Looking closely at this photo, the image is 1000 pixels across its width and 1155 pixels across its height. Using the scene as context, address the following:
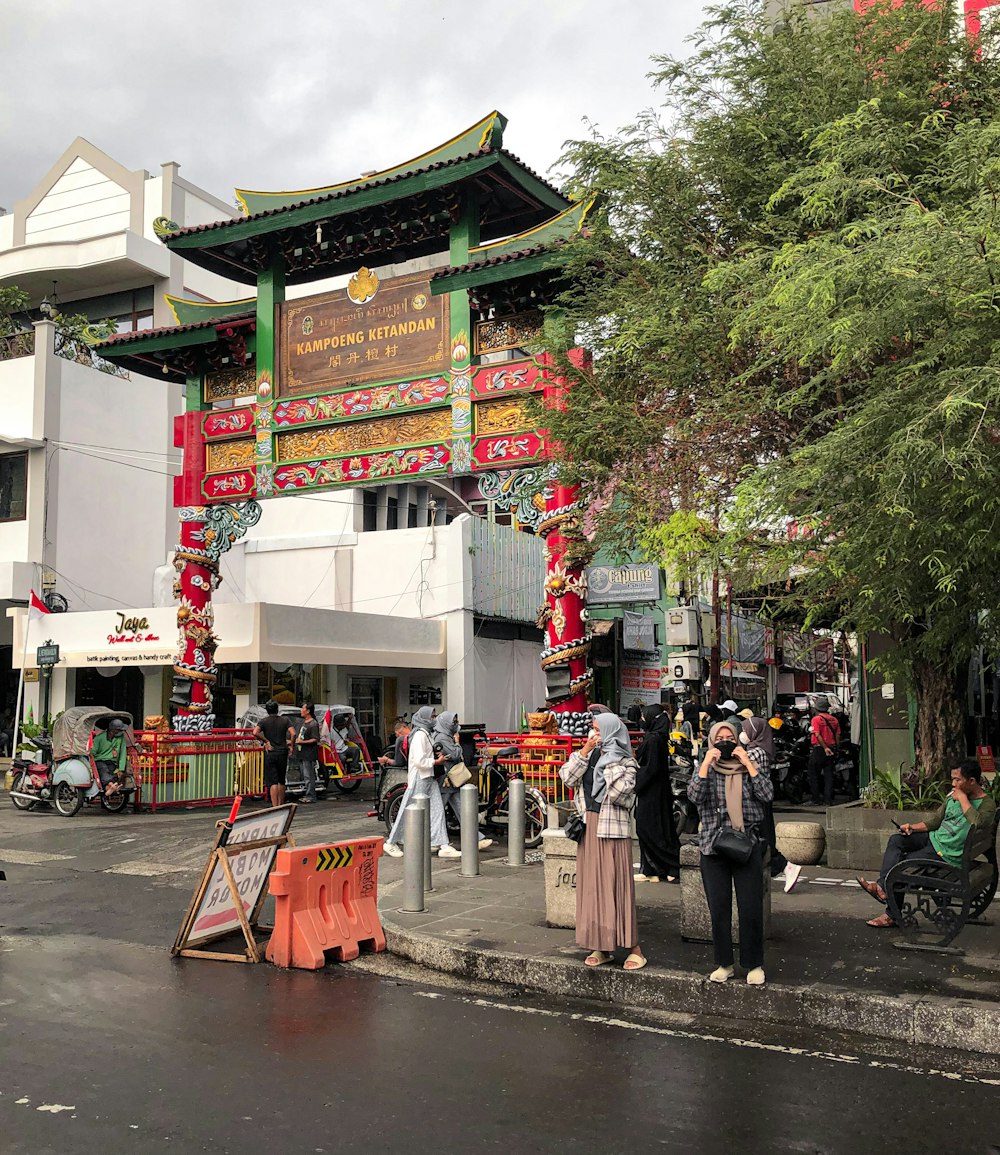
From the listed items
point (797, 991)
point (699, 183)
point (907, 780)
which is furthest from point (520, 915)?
point (699, 183)

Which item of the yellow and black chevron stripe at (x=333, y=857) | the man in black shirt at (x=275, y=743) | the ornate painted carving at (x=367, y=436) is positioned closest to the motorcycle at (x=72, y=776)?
the man in black shirt at (x=275, y=743)

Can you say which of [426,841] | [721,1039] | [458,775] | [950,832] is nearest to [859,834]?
[950,832]

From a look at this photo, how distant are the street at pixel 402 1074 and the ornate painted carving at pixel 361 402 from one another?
11.2 meters

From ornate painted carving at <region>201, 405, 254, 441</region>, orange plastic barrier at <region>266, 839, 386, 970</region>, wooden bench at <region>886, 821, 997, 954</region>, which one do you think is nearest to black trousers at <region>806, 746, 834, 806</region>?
A: wooden bench at <region>886, 821, 997, 954</region>

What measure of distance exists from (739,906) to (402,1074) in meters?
2.46

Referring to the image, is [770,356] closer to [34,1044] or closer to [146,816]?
[34,1044]

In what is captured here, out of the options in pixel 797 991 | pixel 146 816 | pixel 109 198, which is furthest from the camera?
pixel 109 198

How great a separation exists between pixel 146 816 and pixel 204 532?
212 inches

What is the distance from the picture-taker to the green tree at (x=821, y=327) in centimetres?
673

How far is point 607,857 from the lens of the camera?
723 centimetres

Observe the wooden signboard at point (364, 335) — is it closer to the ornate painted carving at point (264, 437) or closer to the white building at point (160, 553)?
the ornate painted carving at point (264, 437)

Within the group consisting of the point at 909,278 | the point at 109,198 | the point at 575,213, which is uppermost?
the point at 109,198

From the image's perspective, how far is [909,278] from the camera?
6.46 meters

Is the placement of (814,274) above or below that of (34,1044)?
above
